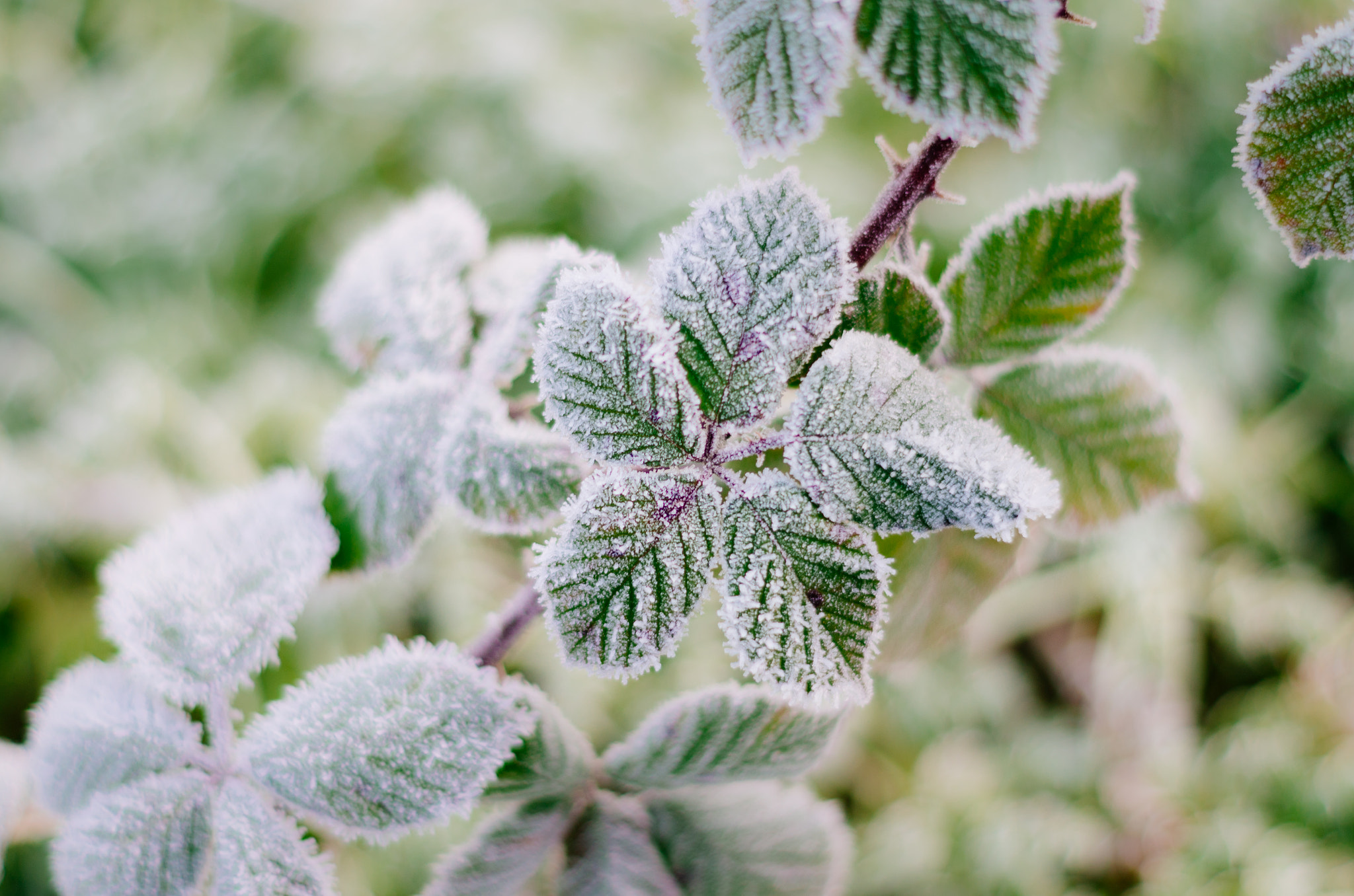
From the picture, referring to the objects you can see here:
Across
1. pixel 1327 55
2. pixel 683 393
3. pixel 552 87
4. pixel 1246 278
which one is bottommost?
pixel 683 393

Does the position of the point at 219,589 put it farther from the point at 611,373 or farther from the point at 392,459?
the point at 611,373

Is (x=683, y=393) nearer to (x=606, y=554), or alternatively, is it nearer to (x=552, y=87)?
(x=606, y=554)

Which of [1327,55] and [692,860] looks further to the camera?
[692,860]

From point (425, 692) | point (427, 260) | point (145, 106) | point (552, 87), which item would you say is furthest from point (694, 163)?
Answer: point (425, 692)

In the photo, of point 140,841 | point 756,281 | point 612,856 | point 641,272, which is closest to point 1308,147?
point 756,281

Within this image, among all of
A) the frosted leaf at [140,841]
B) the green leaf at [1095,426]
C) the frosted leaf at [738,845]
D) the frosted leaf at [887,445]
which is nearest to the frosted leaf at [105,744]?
the frosted leaf at [140,841]

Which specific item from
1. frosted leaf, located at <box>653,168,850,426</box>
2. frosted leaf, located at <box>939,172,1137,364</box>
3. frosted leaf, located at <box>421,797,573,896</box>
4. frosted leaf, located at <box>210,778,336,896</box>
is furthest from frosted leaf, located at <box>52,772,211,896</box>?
frosted leaf, located at <box>939,172,1137,364</box>

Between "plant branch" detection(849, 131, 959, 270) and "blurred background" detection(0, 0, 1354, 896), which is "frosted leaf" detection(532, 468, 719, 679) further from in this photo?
"blurred background" detection(0, 0, 1354, 896)
